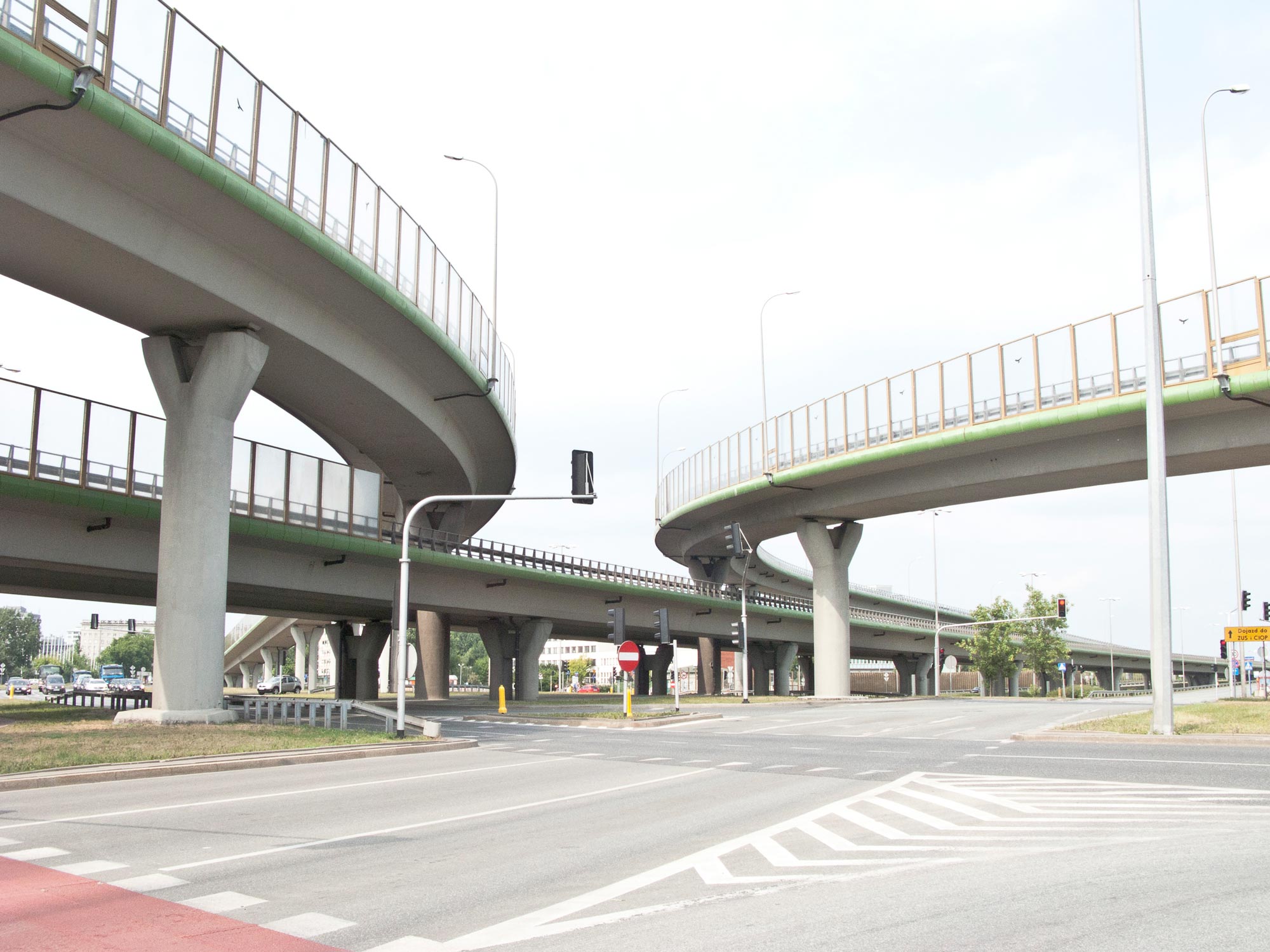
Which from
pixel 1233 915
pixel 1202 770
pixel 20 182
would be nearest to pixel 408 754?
pixel 20 182

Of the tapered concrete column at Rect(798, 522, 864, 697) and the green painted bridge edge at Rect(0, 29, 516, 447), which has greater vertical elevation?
the green painted bridge edge at Rect(0, 29, 516, 447)

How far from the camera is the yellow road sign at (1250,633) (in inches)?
1786

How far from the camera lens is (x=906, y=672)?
115438 mm

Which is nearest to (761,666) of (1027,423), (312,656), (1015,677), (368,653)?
(1015,677)

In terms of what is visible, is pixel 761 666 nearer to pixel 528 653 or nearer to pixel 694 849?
pixel 528 653

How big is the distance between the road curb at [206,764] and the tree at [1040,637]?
80.0m

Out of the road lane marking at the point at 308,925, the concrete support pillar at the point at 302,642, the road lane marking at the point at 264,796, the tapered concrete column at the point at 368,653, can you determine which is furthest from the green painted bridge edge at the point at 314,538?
the concrete support pillar at the point at 302,642

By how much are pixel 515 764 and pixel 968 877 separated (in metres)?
11.8

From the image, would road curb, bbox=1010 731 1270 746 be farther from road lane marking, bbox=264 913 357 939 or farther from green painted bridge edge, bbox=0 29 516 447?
road lane marking, bbox=264 913 357 939

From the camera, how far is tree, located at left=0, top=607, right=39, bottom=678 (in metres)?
164

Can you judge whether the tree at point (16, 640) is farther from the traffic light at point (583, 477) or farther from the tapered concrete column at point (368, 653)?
the traffic light at point (583, 477)

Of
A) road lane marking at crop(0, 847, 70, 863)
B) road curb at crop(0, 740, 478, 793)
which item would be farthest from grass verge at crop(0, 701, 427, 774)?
road lane marking at crop(0, 847, 70, 863)

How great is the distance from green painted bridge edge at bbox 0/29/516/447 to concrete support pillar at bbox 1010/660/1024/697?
261ft

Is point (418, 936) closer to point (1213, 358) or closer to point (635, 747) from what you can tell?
point (635, 747)
